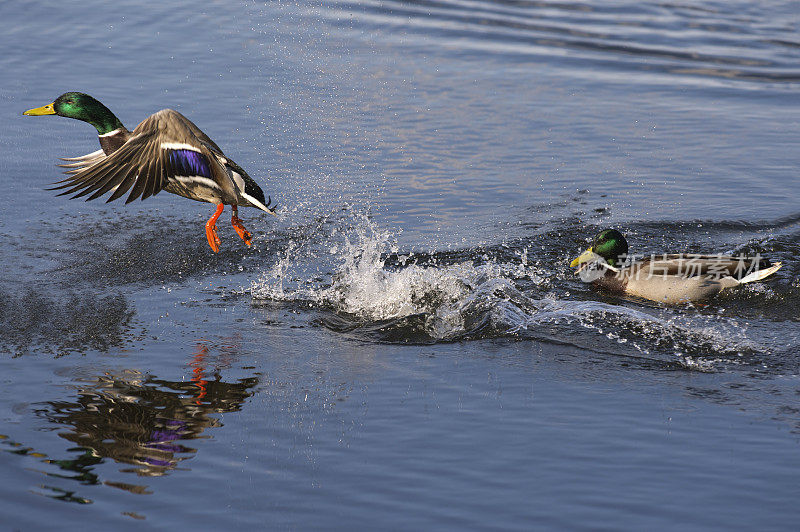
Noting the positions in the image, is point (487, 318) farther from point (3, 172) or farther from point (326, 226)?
point (3, 172)

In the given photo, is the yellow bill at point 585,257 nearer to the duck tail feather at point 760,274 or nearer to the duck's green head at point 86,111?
the duck tail feather at point 760,274

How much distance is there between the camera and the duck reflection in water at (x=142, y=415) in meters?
4.98

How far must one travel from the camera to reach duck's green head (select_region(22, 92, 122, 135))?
7.81 meters

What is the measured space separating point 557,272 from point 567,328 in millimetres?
1250

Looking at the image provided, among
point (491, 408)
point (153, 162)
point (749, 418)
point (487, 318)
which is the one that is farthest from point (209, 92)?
point (749, 418)

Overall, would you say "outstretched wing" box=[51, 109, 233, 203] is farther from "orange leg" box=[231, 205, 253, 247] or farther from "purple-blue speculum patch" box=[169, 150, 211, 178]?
"orange leg" box=[231, 205, 253, 247]

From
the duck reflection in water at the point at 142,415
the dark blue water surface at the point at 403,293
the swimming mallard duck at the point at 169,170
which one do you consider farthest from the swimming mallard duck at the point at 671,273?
the duck reflection in water at the point at 142,415

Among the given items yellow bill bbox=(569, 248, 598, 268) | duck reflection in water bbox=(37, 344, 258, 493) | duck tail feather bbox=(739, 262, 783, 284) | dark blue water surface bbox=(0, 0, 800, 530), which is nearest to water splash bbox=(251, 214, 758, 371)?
dark blue water surface bbox=(0, 0, 800, 530)

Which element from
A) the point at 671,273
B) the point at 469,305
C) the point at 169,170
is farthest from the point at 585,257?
the point at 169,170

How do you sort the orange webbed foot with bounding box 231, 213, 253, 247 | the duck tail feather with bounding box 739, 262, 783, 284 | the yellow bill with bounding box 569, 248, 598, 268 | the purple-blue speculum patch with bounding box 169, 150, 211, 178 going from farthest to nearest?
the yellow bill with bounding box 569, 248, 598, 268, the duck tail feather with bounding box 739, 262, 783, 284, the orange webbed foot with bounding box 231, 213, 253, 247, the purple-blue speculum patch with bounding box 169, 150, 211, 178

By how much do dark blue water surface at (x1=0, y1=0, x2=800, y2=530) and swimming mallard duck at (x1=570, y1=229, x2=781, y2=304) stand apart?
0.14 m

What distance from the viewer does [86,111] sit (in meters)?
7.95

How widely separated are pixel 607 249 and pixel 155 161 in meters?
3.41

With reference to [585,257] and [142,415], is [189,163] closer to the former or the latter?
[142,415]
